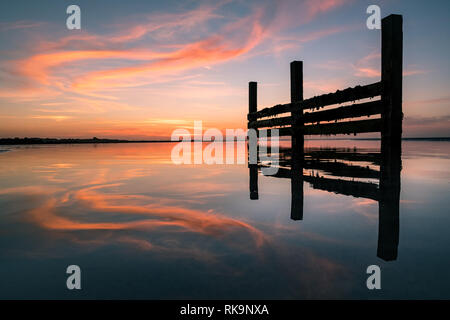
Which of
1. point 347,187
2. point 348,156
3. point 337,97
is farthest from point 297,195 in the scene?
point 348,156

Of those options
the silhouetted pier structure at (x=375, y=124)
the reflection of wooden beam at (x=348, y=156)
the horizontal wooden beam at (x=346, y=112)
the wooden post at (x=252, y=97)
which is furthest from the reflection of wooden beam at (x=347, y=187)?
the reflection of wooden beam at (x=348, y=156)

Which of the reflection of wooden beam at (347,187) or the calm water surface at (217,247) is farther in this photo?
the reflection of wooden beam at (347,187)

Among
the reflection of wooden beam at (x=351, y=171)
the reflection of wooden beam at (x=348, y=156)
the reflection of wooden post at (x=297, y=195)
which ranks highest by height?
the reflection of wooden beam at (x=348, y=156)

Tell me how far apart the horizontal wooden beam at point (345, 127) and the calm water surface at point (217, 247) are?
144cm

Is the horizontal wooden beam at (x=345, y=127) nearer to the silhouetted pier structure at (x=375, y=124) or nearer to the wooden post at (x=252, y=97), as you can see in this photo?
the silhouetted pier structure at (x=375, y=124)

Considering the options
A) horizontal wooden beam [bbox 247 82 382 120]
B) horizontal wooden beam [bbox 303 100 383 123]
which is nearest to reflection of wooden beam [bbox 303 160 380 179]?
horizontal wooden beam [bbox 303 100 383 123]

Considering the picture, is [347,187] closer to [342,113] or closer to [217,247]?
[342,113]

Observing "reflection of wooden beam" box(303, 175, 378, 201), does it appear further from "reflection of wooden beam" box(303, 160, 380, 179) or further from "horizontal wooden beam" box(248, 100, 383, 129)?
"horizontal wooden beam" box(248, 100, 383, 129)

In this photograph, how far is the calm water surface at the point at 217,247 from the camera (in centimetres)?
246

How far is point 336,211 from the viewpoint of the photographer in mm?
4859

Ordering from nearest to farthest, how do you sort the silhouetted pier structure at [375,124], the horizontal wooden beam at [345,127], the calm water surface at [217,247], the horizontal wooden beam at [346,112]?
the calm water surface at [217,247] → the silhouetted pier structure at [375,124] → the horizontal wooden beam at [346,112] → the horizontal wooden beam at [345,127]

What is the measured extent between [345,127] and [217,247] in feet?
14.2

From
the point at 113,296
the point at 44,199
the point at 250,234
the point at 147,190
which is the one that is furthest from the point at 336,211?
the point at 44,199
